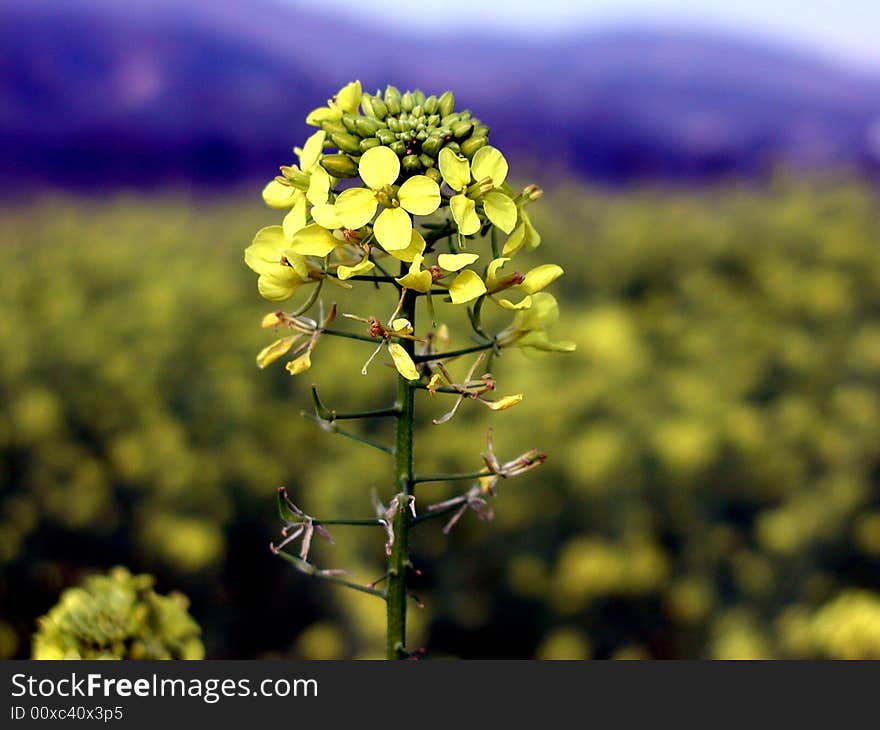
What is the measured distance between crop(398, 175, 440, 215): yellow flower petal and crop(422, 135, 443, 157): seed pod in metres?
0.06

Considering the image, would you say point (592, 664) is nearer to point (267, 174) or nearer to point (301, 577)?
point (301, 577)

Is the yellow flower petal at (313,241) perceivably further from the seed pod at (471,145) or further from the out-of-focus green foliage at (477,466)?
the out-of-focus green foliage at (477,466)

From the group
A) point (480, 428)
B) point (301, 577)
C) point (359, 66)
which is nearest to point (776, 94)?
point (359, 66)

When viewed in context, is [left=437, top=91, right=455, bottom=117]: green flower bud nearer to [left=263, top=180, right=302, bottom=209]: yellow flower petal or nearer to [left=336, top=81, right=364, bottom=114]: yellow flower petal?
[left=336, top=81, right=364, bottom=114]: yellow flower petal

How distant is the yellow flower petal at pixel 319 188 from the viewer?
115 cm

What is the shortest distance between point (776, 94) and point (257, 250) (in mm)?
9277

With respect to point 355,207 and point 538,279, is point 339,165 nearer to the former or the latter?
point 355,207

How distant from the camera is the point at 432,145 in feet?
3.84

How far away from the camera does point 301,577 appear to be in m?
3.94

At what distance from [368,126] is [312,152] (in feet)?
0.29

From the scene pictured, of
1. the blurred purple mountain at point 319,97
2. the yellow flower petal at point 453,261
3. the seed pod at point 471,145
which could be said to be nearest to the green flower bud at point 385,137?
the seed pod at point 471,145

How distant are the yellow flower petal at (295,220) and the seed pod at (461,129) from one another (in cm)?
24

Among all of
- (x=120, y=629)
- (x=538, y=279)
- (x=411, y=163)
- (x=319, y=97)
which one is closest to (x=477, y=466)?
(x=120, y=629)

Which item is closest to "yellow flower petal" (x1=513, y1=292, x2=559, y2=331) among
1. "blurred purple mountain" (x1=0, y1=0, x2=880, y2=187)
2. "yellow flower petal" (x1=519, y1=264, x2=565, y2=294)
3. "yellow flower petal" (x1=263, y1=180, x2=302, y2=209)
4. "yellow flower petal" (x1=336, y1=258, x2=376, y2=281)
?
"yellow flower petal" (x1=519, y1=264, x2=565, y2=294)
